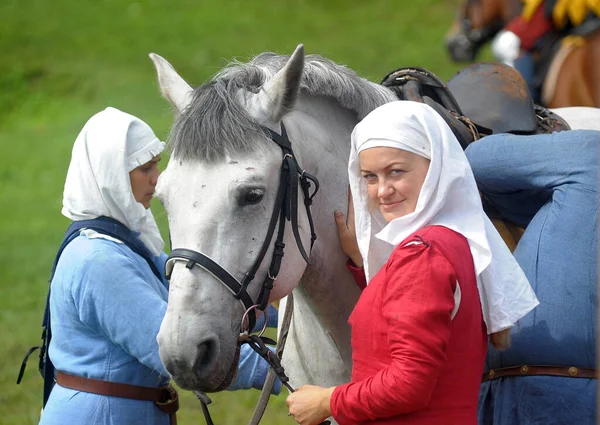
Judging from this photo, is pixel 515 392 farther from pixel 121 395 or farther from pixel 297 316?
pixel 121 395

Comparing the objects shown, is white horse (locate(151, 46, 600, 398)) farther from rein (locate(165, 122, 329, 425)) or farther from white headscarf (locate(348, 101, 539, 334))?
white headscarf (locate(348, 101, 539, 334))

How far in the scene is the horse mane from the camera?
2637mm

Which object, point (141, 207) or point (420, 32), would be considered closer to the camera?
point (141, 207)

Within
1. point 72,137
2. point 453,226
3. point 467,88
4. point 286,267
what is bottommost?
point 72,137

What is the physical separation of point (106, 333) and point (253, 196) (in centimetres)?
88

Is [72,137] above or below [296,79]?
below

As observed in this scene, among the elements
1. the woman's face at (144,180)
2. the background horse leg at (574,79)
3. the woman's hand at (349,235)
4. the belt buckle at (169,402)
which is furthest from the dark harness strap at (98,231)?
the background horse leg at (574,79)

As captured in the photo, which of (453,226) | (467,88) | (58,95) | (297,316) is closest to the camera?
(453,226)

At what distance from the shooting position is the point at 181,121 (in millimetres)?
2744

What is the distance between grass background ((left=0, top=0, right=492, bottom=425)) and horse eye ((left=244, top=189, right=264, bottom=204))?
6109 millimetres

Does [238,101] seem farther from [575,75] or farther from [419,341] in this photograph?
[575,75]

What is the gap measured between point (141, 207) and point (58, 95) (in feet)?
45.3

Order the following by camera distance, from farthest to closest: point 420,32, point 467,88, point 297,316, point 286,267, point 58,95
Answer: point 420,32
point 58,95
point 467,88
point 297,316
point 286,267

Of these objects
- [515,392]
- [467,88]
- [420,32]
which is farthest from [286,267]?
[420,32]
